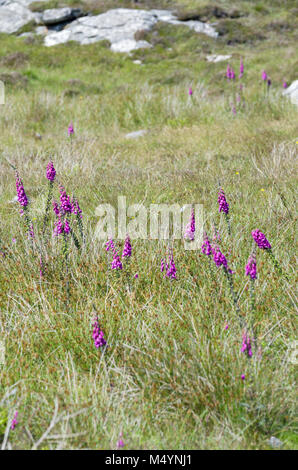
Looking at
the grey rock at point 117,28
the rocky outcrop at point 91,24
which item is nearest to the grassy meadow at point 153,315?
the grey rock at point 117,28

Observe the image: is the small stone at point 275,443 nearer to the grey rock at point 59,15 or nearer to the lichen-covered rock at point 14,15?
the lichen-covered rock at point 14,15

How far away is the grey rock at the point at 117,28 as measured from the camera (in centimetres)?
2467

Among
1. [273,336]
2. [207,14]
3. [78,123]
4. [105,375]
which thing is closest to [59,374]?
[105,375]

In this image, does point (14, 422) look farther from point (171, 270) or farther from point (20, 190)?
point (20, 190)

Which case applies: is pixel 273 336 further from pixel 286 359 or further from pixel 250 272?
pixel 250 272

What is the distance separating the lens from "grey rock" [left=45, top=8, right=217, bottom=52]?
24.7 m

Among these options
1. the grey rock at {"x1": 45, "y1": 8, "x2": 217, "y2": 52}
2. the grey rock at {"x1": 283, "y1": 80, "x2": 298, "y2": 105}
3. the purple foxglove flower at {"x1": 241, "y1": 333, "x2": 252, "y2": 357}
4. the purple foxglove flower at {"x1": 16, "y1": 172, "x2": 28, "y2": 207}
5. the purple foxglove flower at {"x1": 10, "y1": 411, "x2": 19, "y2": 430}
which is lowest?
the grey rock at {"x1": 45, "y1": 8, "x2": 217, "y2": 52}

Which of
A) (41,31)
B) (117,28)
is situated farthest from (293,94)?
(41,31)

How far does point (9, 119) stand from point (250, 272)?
790cm

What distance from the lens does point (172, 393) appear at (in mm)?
1826

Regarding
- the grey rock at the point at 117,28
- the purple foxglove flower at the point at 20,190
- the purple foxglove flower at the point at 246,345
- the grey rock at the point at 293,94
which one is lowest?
the grey rock at the point at 117,28

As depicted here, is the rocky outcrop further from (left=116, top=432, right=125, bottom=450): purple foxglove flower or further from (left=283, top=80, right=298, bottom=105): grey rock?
(left=116, top=432, right=125, bottom=450): purple foxglove flower

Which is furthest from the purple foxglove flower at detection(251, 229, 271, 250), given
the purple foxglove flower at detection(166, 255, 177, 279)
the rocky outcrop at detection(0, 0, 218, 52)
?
the rocky outcrop at detection(0, 0, 218, 52)

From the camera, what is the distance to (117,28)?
86.9ft
